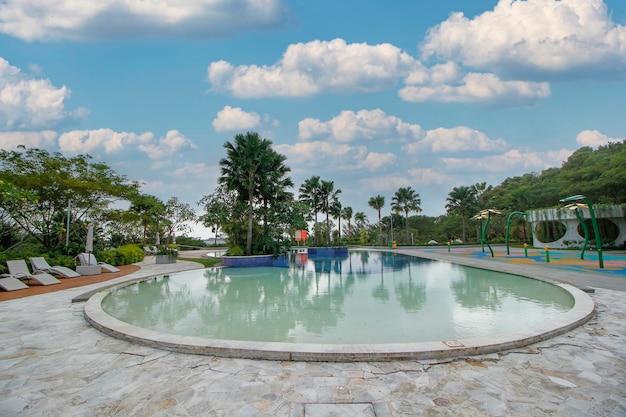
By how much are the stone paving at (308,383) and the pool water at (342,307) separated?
1.35 m

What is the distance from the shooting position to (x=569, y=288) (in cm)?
852

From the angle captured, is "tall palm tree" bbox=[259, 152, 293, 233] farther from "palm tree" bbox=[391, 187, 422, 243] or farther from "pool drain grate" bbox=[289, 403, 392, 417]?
"palm tree" bbox=[391, 187, 422, 243]

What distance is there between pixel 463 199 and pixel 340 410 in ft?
145

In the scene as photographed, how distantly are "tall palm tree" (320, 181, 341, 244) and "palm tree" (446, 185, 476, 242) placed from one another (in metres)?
17.7

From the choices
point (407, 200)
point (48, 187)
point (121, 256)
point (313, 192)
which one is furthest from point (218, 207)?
point (407, 200)

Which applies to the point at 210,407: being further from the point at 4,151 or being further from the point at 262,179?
the point at 4,151

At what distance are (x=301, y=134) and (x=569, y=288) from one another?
55.2 ft

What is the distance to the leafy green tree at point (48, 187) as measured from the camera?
50.9 ft

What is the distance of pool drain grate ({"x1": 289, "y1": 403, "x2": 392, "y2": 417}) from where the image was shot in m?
2.83

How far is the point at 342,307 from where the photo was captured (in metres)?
Answer: 7.91

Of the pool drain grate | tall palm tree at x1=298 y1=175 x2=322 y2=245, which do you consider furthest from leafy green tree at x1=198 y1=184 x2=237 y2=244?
the pool drain grate

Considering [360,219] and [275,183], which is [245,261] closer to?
[275,183]

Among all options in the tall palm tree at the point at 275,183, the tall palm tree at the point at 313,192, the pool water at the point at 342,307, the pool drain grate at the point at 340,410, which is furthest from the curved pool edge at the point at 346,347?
the tall palm tree at the point at 313,192

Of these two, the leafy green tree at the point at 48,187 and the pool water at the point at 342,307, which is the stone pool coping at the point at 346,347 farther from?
the leafy green tree at the point at 48,187
